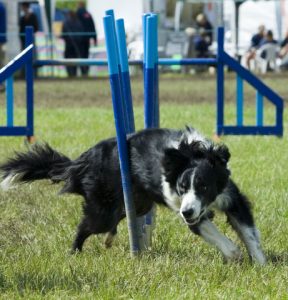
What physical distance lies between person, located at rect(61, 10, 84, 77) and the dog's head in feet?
79.4

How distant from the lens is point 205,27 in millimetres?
32312

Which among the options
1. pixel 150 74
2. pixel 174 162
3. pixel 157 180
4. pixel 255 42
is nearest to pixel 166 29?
pixel 255 42

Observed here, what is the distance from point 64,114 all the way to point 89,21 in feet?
50.0

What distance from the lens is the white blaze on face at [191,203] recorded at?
5391mm

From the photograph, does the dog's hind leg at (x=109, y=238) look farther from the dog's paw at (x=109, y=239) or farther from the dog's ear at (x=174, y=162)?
the dog's ear at (x=174, y=162)

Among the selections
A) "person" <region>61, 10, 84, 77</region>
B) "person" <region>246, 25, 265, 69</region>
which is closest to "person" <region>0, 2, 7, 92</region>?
"person" <region>61, 10, 84, 77</region>

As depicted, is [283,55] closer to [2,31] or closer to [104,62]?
[2,31]

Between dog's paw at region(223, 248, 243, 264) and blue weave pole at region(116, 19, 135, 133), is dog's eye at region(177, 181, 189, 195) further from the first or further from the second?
blue weave pole at region(116, 19, 135, 133)

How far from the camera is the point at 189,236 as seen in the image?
649 centimetres

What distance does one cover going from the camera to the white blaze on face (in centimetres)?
539

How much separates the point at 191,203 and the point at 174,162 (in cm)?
30

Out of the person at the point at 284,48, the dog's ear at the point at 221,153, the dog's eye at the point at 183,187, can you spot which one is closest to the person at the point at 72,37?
the person at the point at 284,48

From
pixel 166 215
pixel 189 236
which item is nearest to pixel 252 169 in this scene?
pixel 166 215

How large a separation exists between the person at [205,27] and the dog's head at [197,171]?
26.4 metres
